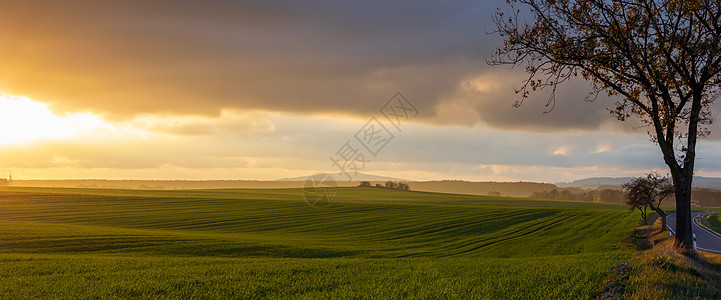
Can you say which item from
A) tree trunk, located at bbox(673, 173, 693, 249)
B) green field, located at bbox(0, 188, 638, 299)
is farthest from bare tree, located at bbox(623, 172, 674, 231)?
tree trunk, located at bbox(673, 173, 693, 249)

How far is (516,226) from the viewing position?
5972 cm

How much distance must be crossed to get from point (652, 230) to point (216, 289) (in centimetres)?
5628

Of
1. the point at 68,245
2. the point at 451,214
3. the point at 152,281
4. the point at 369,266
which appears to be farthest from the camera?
the point at 451,214

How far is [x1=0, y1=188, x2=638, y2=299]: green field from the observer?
11.8 m

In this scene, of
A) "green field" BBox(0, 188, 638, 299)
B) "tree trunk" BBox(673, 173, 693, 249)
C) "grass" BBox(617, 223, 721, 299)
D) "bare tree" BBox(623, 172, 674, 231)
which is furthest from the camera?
"bare tree" BBox(623, 172, 674, 231)

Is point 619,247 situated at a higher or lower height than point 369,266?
lower

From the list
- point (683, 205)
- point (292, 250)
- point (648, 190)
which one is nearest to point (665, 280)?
point (683, 205)

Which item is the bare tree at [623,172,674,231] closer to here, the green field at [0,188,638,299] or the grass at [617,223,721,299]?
the green field at [0,188,638,299]

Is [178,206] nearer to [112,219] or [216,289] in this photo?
[112,219]

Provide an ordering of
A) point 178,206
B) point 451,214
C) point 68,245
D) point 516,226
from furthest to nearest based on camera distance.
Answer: point 178,206 → point 451,214 → point 516,226 → point 68,245

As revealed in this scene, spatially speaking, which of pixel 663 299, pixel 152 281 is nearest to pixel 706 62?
pixel 663 299

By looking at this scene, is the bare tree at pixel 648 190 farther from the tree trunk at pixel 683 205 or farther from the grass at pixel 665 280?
the grass at pixel 665 280

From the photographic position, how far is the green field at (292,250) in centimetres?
1179

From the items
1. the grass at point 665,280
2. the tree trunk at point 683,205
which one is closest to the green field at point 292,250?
the grass at point 665,280
